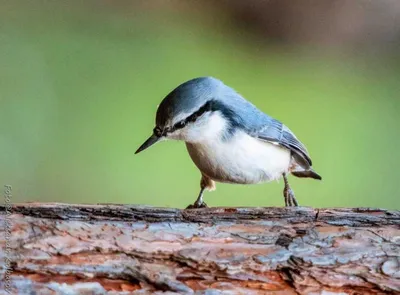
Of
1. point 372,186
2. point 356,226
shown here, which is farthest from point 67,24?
point 356,226

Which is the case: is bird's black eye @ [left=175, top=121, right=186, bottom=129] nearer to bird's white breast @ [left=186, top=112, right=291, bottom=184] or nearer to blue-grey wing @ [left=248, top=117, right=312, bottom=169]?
bird's white breast @ [left=186, top=112, right=291, bottom=184]

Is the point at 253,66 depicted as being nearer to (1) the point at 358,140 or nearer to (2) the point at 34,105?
(1) the point at 358,140

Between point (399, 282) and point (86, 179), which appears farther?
point (86, 179)

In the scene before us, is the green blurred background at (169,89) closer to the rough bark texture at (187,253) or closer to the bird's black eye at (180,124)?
the bird's black eye at (180,124)

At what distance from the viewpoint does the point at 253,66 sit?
7.03 ft

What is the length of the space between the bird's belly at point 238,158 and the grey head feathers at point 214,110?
0.07 feet

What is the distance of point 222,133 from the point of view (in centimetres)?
124

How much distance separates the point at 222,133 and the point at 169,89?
879 millimetres

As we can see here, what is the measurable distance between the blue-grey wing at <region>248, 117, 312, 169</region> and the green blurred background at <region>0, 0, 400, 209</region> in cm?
61

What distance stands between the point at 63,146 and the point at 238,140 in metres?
1.01

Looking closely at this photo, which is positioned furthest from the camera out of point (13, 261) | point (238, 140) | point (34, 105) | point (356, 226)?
point (34, 105)

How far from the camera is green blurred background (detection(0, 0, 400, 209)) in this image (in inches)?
81.2

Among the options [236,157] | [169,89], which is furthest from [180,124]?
[169,89]

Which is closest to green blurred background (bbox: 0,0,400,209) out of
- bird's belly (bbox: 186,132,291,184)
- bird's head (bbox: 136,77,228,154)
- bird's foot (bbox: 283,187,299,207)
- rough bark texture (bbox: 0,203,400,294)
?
bird's foot (bbox: 283,187,299,207)
